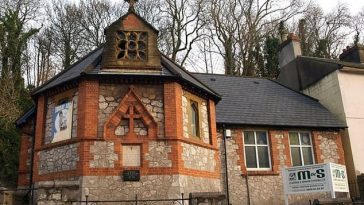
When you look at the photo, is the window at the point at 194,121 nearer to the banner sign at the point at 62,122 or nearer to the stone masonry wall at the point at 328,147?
the banner sign at the point at 62,122

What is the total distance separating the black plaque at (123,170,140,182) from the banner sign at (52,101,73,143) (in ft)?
7.84

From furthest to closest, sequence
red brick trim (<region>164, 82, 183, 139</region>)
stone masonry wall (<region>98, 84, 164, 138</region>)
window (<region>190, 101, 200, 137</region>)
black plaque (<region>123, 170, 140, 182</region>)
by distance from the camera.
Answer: window (<region>190, 101, 200, 137</region>) → red brick trim (<region>164, 82, 183, 139</region>) → stone masonry wall (<region>98, 84, 164, 138</region>) → black plaque (<region>123, 170, 140, 182</region>)

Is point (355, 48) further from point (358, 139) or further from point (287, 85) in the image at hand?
point (358, 139)

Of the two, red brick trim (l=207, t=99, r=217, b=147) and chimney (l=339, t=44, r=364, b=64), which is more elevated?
chimney (l=339, t=44, r=364, b=64)

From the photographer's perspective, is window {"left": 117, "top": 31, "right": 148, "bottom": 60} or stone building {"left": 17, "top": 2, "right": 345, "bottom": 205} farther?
window {"left": 117, "top": 31, "right": 148, "bottom": 60}

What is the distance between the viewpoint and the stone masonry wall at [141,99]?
42.4 ft

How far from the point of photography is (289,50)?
24.8 meters

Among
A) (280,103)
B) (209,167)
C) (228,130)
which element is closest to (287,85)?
(280,103)

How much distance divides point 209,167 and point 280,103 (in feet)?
26.1

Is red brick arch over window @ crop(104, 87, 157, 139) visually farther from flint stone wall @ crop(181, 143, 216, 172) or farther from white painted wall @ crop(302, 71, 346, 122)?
white painted wall @ crop(302, 71, 346, 122)

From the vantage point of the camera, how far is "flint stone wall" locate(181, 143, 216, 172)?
43.8ft

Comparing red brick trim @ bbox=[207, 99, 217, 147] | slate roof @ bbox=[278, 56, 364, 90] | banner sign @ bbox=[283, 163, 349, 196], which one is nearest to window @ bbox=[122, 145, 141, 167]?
red brick trim @ bbox=[207, 99, 217, 147]

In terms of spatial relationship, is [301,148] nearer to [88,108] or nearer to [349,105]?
[349,105]

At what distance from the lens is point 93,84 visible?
1314cm
